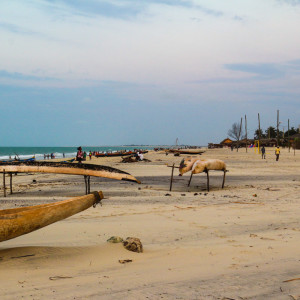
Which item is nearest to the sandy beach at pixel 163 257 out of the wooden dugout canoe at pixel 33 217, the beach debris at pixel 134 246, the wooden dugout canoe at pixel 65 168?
the beach debris at pixel 134 246

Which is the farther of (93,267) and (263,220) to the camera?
(263,220)

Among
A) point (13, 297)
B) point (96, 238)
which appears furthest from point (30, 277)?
point (96, 238)

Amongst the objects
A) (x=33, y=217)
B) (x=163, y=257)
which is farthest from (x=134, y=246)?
(x=33, y=217)

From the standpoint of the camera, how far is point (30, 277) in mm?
4344

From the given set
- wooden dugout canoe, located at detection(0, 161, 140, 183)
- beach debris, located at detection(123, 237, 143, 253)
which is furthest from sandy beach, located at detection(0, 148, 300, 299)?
wooden dugout canoe, located at detection(0, 161, 140, 183)

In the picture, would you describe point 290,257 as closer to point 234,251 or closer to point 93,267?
point 234,251

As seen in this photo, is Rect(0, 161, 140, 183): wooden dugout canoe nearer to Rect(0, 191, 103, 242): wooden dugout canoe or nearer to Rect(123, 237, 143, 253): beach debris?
Rect(123, 237, 143, 253): beach debris

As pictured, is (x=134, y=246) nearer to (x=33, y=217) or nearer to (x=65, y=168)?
(x=33, y=217)

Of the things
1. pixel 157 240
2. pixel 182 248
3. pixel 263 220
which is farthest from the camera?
pixel 263 220

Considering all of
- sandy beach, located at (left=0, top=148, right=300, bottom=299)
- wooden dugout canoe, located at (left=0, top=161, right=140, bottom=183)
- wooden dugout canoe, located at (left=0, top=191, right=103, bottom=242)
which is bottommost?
sandy beach, located at (left=0, top=148, right=300, bottom=299)

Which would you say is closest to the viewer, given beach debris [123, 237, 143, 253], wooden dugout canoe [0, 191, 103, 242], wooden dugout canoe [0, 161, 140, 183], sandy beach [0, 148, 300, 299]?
sandy beach [0, 148, 300, 299]

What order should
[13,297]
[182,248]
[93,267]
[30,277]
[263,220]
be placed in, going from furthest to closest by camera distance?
1. [263,220]
2. [182,248]
3. [93,267]
4. [30,277]
5. [13,297]

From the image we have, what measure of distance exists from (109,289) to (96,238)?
239cm

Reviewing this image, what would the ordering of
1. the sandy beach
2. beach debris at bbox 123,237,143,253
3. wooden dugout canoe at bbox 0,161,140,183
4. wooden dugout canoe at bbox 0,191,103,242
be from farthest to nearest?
1. wooden dugout canoe at bbox 0,161,140,183
2. beach debris at bbox 123,237,143,253
3. wooden dugout canoe at bbox 0,191,103,242
4. the sandy beach
